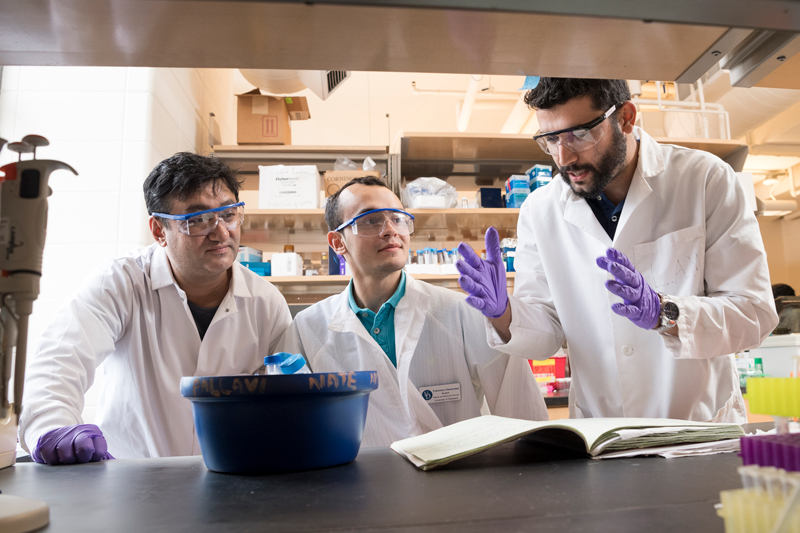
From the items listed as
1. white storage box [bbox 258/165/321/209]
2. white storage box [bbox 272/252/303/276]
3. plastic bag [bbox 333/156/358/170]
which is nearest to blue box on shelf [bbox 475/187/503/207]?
plastic bag [bbox 333/156/358/170]

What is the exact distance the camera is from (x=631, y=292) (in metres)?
1.22

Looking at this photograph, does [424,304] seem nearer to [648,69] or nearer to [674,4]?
[648,69]

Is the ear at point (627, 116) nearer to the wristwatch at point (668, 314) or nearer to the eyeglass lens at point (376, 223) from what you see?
the wristwatch at point (668, 314)

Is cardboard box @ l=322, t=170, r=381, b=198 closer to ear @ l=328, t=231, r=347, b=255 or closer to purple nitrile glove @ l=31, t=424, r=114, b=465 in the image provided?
ear @ l=328, t=231, r=347, b=255

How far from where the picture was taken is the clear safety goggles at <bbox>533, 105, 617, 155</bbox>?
4.76ft

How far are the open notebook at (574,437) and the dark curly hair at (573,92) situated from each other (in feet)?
2.95

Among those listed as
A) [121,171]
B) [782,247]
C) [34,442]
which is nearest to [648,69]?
[34,442]

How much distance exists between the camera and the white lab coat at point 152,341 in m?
1.61

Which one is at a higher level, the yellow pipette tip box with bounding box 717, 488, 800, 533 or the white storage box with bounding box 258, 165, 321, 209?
the white storage box with bounding box 258, 165, 321, 209

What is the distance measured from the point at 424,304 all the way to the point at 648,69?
1149 millimetres

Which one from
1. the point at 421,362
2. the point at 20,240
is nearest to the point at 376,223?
the point at 421,362

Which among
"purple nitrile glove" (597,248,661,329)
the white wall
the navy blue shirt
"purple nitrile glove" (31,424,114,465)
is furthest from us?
Answer: the white wall

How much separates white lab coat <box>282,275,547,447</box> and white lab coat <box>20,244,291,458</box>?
0.17m

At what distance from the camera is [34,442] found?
118 centimetres
